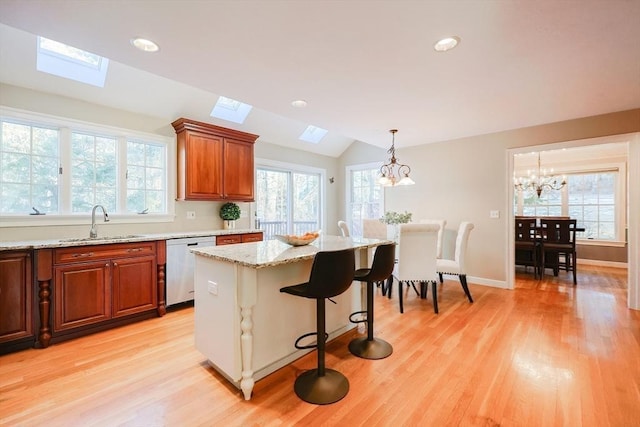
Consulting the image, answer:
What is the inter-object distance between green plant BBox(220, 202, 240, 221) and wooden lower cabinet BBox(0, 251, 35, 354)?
2.25 metres

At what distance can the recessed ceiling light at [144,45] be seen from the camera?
2.02 metres

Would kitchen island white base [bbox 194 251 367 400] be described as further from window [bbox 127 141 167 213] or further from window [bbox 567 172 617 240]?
window [bbox 567 172 617 240]

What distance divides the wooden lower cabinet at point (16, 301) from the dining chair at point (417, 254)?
360 centimetres

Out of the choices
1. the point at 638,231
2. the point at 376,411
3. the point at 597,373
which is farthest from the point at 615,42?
the point at 376,411

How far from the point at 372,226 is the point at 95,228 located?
405 centimetres

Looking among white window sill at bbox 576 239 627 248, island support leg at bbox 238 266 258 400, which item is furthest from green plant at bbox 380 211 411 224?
white window sill at bbox 576 239 627 248

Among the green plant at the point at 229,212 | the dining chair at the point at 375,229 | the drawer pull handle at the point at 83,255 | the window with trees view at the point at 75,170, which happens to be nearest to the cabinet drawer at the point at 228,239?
the green plant at the point at 229,212

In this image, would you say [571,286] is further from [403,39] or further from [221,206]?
[221,206]

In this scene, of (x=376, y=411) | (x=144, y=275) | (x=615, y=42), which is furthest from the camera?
(x=144, y=275)

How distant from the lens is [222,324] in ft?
6.50

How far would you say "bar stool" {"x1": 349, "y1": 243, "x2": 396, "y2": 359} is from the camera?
2336 millimetres

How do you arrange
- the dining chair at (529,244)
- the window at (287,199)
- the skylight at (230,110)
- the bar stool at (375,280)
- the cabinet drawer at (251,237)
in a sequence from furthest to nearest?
the window at (287,199) < the dining chair at (529,244) < the skylight at (230,110) < the cabinet drawer at (251,237) < the bar stool at (375,280)

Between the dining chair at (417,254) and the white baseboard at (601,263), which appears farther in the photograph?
the white baseboard at (601,263)

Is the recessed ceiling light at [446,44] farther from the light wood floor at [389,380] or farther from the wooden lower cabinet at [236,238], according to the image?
the wooden lower cabinet at [236,238]
